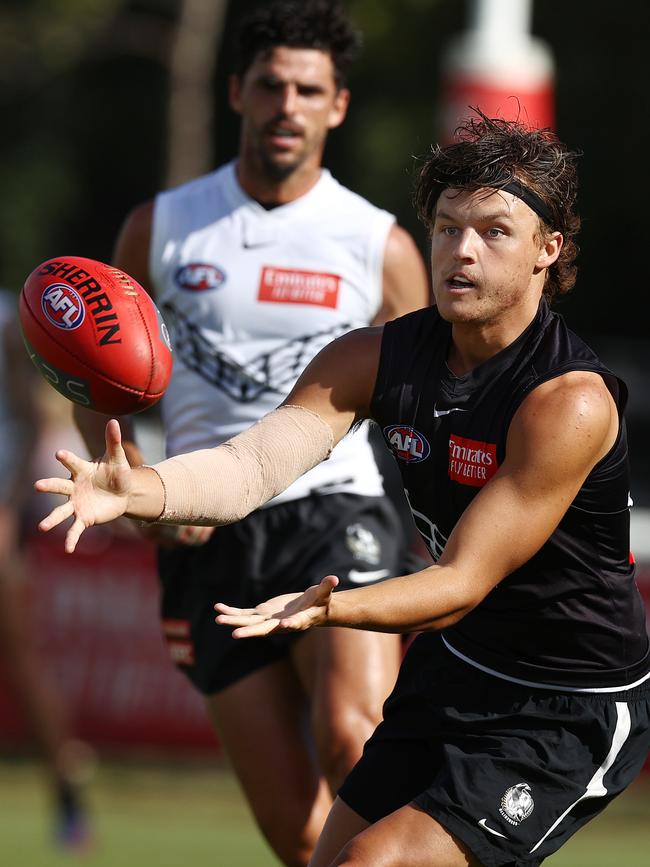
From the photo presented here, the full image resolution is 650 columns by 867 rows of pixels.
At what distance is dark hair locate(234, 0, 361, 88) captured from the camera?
17.1 ft

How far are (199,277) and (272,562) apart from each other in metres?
0.91

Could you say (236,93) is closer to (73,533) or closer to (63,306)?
(63,306)

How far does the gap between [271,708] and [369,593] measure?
1763 millimetres

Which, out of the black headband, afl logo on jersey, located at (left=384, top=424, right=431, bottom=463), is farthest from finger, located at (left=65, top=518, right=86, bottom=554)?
the black headband

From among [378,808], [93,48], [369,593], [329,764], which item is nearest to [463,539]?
[369,593]

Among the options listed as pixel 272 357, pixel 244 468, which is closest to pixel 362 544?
pixel 272 357

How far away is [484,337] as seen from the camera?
3.83m

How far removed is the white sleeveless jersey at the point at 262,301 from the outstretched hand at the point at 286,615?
1.72 metres

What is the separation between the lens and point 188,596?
523cm

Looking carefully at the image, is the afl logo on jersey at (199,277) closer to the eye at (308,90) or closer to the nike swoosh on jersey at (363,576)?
the eye at (308,90)

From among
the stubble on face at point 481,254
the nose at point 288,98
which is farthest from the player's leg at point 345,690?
the nose at point 288,98

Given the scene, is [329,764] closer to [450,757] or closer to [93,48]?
[450,757]

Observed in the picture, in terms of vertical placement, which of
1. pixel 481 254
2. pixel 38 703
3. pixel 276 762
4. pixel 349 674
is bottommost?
pixel 38 703

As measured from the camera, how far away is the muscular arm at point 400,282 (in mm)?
5074
